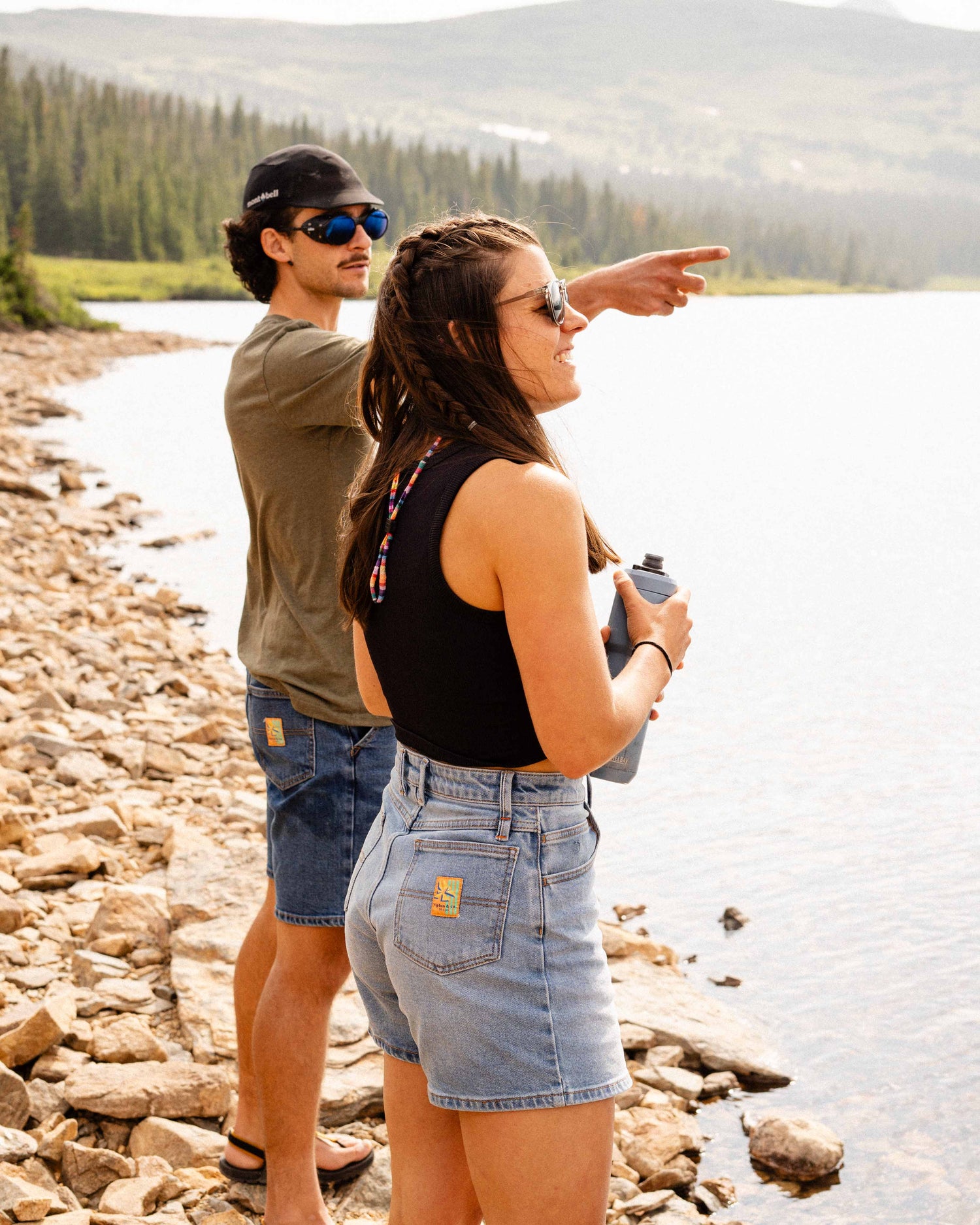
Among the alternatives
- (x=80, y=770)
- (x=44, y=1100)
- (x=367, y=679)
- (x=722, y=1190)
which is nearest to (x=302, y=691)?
(x=367, y=679)

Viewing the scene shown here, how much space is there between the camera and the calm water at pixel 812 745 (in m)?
4.78

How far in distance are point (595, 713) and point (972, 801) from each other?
265 inches

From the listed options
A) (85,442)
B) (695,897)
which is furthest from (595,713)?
(85,442)

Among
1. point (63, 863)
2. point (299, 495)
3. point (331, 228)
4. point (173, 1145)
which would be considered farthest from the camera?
point (63, 863)

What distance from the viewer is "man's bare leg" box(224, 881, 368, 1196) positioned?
3.21 metres

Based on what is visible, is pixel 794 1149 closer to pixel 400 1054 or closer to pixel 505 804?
pixel 400 1054

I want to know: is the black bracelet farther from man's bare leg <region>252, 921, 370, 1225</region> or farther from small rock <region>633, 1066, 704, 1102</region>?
small rock <region>633, 1066, 704, 1102</region>

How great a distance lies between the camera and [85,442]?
75.5ft

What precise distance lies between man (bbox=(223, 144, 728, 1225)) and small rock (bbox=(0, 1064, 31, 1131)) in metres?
0.80

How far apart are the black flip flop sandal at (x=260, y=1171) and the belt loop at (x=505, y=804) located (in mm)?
1699

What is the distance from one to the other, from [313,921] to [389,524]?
1264 mm

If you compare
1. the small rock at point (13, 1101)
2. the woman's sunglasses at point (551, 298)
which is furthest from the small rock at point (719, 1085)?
the woman's sunglasses at point (551, 298)

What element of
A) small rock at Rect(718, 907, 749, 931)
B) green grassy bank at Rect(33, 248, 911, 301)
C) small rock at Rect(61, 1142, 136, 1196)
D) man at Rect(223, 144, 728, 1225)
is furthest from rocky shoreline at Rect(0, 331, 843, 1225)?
green grassy bank at Rect(33, 248, 911, 301)

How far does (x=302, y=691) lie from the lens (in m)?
2.99
